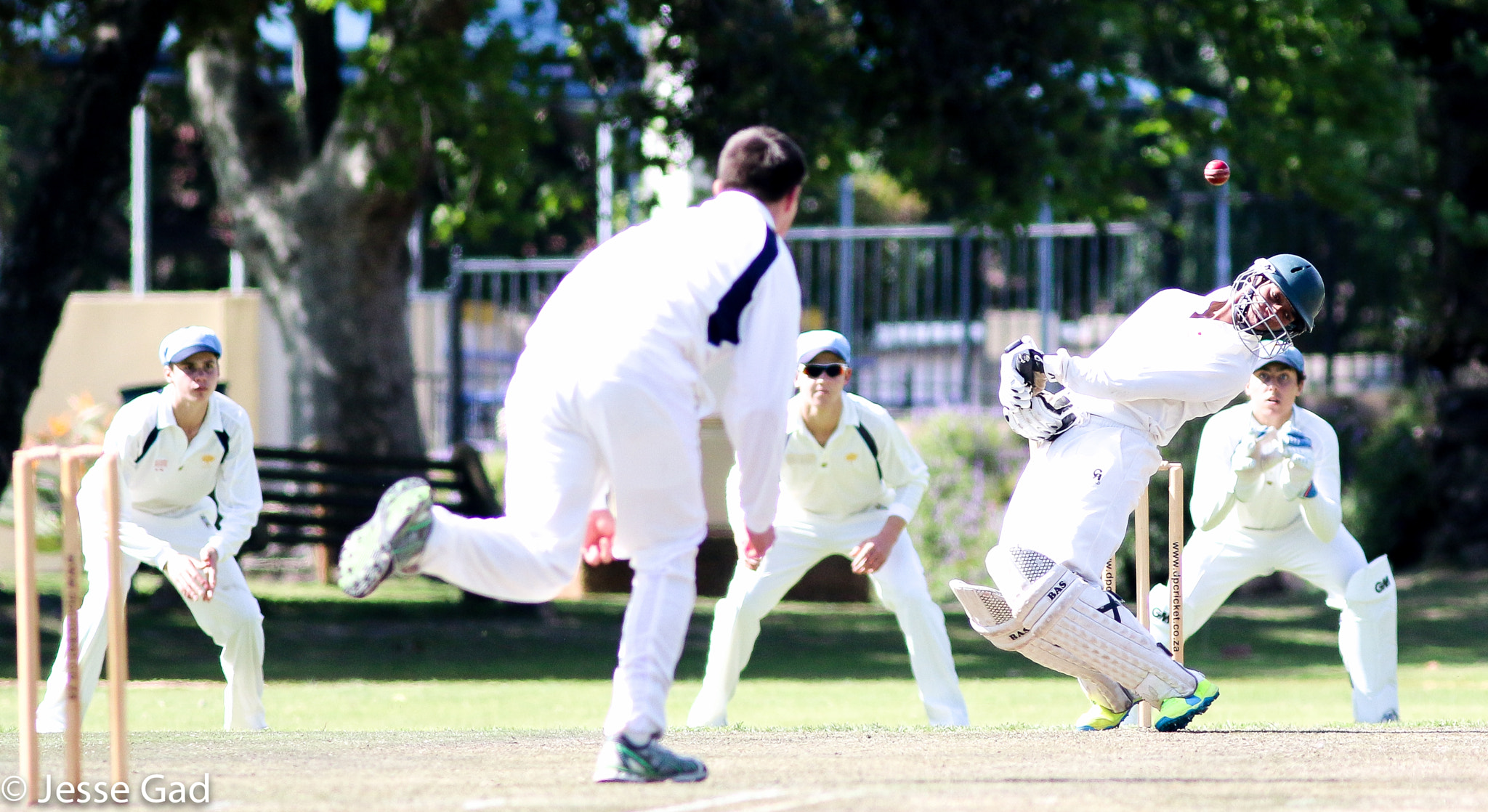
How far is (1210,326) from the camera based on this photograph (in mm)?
6277

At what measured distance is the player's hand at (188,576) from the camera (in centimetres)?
759

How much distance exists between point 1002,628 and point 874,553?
66.7 inches

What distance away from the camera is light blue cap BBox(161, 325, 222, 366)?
25.7ft

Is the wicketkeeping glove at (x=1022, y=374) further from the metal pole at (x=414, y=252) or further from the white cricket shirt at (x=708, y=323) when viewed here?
the metal pole at (x=414, y=252)

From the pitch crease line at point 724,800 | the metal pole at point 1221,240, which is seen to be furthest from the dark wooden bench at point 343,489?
the pitch crease line at point 724,800

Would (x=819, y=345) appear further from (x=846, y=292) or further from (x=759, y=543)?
(x=846, y=292)

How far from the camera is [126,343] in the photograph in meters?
18.3

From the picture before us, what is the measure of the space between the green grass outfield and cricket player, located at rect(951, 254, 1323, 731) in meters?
1.34

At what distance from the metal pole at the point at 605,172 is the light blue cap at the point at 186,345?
22.8 ft

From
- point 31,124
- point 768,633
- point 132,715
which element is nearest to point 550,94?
point 768,633

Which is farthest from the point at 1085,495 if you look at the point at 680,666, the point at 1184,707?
the point at 680,666

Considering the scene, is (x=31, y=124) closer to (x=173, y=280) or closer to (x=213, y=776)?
(x=173, y=280)

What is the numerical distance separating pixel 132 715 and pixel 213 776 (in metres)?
4.54

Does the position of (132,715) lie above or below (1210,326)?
below
